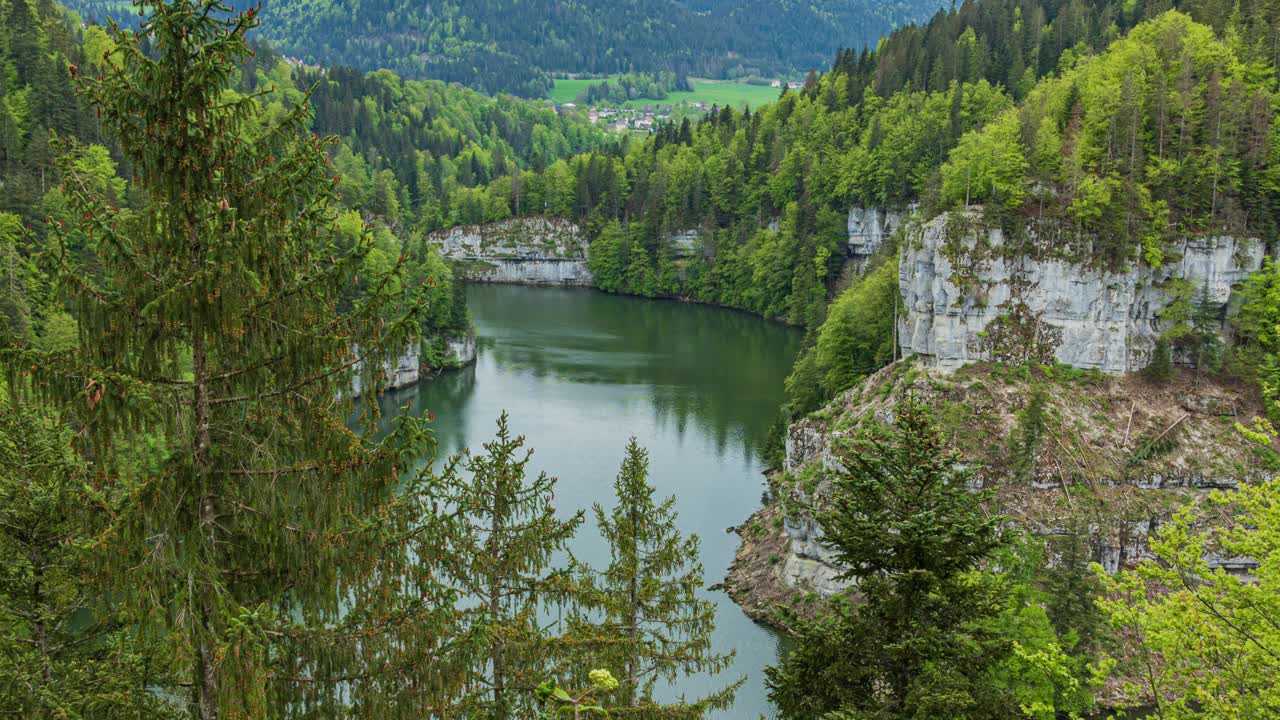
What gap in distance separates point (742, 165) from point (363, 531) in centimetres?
9382

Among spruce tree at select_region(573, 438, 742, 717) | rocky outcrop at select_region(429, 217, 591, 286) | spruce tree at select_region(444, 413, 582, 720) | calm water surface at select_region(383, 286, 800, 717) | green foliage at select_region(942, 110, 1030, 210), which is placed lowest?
calm water surface at select_region(383, 286, 800, 717)

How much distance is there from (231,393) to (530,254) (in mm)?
101959

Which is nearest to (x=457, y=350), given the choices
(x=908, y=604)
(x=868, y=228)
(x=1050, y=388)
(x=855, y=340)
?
(x=855, y=340)

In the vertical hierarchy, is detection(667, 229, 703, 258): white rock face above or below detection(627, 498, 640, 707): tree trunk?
above

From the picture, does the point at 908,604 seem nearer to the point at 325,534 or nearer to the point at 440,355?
the point at 325,534

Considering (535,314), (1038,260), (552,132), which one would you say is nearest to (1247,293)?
(1038,260)

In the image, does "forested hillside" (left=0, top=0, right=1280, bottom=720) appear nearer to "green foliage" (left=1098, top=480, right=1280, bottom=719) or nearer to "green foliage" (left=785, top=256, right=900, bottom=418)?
"green foliage" (left=1098, top=480, right=1280, bottom=719)

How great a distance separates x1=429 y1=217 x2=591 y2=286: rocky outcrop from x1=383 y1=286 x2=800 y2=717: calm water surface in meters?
15.8

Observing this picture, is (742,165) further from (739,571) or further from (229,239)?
(229,239)

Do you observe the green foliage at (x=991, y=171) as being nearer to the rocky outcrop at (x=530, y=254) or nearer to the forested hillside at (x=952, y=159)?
the forested hillside at (x=952, y=159)

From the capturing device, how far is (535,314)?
286 feet

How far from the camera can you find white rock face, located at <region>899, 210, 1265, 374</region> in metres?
38.3

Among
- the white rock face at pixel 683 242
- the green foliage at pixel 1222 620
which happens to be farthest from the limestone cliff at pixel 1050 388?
the white rock face at pixel 683 242

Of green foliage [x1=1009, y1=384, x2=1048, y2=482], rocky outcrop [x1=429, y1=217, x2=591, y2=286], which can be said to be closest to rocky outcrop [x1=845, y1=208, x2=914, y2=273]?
rocky outcrop [x1=429, y1=217, x2=591, y2=286]
